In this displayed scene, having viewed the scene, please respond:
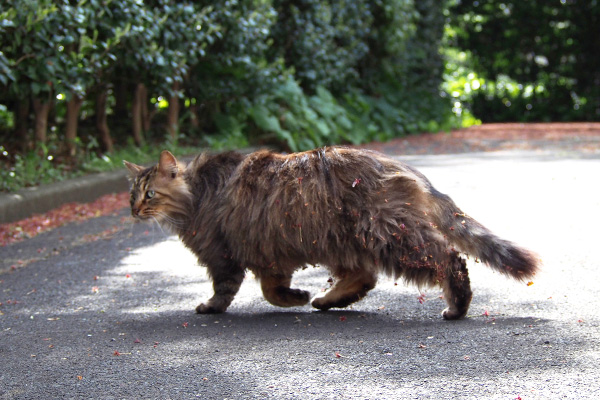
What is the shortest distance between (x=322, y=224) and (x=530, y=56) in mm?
20735

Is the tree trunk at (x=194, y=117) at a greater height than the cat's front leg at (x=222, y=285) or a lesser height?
greater

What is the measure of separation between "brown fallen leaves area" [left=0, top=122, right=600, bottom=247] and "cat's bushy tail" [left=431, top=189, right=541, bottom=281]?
4.20 metres

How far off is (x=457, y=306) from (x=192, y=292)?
1.84 m

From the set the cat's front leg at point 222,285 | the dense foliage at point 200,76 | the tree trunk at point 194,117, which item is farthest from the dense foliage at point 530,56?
the cat's front leg at point 222,285

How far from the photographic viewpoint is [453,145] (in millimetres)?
14891

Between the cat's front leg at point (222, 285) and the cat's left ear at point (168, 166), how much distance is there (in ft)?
2.10

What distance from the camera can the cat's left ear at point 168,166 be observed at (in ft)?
14.9

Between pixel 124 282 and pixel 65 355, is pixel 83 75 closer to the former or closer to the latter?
pixel 124 282

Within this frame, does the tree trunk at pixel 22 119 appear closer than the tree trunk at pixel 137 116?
Yes

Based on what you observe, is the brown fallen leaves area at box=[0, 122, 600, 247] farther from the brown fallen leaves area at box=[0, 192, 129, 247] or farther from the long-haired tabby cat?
the long-haired tabby cat

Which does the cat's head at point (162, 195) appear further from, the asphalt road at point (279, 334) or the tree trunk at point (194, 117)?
the tree trunk at point (194, 117)

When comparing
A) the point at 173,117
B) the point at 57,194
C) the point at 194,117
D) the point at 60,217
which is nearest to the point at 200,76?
the point at 194,117

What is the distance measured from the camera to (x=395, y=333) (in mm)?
3807

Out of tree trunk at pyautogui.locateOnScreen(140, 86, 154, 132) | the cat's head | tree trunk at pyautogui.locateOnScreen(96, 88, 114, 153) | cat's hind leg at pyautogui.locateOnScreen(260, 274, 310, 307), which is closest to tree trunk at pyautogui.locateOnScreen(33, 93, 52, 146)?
tree trunk at pyautogui.locateOnScreen(96, 88, 114, 153)
